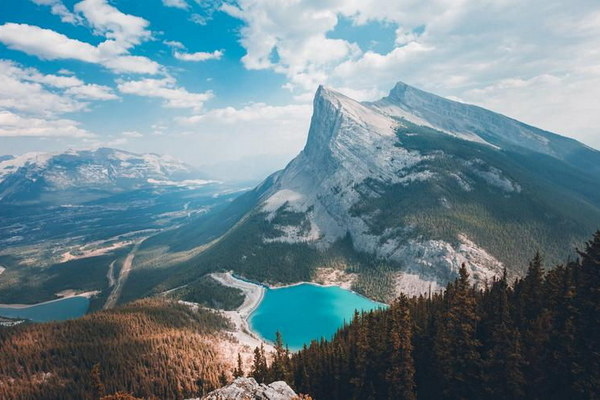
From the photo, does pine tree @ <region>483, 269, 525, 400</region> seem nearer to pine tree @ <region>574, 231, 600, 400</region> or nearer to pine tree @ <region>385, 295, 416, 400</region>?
pine tree @ <region>574, 231, 600, 400</region>

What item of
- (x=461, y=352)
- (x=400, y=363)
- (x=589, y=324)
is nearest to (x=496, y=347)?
(x=461, y=352)

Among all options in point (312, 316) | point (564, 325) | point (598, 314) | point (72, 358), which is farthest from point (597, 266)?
point (312, 316)

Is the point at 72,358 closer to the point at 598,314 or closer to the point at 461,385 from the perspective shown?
the point at 461,385

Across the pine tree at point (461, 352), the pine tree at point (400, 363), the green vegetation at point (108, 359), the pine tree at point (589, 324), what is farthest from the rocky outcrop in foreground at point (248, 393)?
the green vegetation at point (108, 359)

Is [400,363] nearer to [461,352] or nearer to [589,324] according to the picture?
[461,352]

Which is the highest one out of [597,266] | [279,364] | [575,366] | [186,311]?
[597,266]

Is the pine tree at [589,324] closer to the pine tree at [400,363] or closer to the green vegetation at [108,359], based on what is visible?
the pine tree at [400,363]
